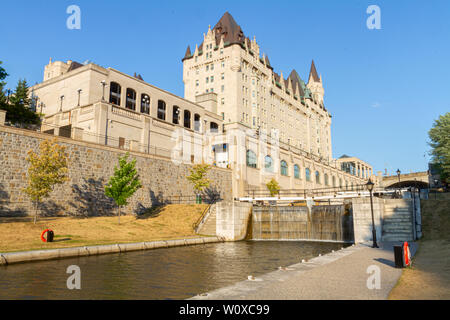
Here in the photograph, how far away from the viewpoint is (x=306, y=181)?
276 feet

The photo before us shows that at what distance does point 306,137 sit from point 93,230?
299 ft

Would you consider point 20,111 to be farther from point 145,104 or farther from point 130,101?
point 145,104

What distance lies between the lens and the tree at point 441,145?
5366 centimetres

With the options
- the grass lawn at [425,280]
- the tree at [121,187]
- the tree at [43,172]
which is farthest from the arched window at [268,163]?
the grass lawn at [425,280]

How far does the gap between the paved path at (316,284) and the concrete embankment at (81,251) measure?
40.2 ft

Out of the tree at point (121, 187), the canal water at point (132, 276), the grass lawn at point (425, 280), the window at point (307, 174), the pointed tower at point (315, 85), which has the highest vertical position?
the pointed tower at point (315, 85)

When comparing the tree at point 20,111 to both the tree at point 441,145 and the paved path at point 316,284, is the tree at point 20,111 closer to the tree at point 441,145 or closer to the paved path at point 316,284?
the paved path at point 316,284

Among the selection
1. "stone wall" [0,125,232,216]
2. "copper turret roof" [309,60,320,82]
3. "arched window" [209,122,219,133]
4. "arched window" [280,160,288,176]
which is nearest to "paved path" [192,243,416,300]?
"stone wall" [0,125,232,216]

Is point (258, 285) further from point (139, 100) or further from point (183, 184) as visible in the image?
point (139, 100)

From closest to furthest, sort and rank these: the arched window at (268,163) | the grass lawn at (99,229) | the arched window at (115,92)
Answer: the grass lawn at (99,229) → the arched window at (115,92) → the arched window at (268,163)

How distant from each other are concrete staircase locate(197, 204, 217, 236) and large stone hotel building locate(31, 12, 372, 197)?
42.1 feet

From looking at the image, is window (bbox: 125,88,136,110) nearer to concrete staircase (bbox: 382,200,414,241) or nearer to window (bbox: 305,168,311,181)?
concrete staircase (bbox: 382,200,414,241)

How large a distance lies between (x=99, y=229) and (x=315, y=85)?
377 ft
